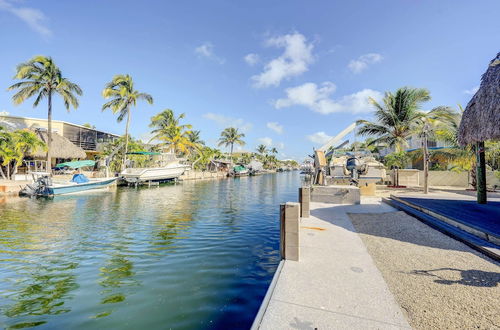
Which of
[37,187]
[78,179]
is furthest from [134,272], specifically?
[78,179]

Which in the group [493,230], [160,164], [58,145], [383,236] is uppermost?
[58,145]

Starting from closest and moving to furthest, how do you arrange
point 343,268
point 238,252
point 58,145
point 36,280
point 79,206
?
point 343,268, point 36,280, point 238,252, point 79,206, point 58,145

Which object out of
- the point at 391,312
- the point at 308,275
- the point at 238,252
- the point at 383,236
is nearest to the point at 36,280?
the point at 238,252

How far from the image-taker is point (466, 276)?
12.5 feet

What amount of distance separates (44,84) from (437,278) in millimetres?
34530

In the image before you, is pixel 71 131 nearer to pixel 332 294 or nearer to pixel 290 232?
pixel 290 232

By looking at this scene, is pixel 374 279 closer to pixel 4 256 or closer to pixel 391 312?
pixel 391 312

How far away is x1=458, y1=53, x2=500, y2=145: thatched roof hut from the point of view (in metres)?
6.80

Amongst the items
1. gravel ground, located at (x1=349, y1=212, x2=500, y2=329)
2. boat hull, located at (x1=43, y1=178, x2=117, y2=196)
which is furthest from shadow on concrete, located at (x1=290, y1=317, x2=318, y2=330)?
boat hull, located at (x1=43, y1=178, x2=117, y2=196)

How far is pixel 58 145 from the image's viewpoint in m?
31.0

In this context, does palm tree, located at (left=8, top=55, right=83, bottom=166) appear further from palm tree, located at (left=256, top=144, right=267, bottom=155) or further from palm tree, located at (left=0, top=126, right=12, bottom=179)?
palm tree, located at (left=256, top=144, right=267, bottom=155)

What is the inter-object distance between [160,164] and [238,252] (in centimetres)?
2773

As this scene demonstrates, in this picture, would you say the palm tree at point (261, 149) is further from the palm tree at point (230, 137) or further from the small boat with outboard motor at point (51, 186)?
the small boat with outboard motor at point (51, 186)

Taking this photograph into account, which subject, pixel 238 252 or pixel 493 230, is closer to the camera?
pixel 493 230
